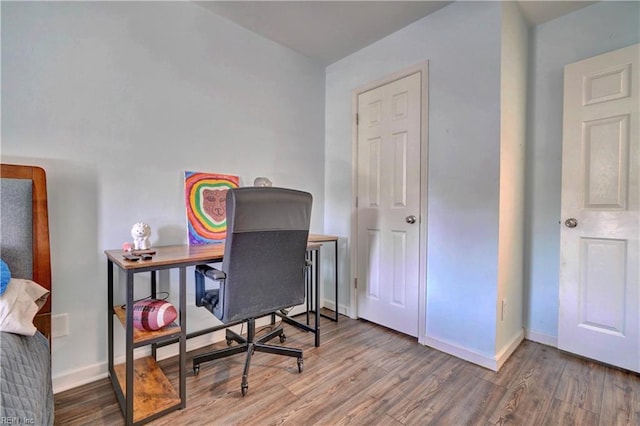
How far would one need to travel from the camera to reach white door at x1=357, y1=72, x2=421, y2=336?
223cm

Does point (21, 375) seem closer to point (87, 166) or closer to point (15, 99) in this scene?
point (87, 166)

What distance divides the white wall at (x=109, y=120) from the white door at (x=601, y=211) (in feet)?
7.88

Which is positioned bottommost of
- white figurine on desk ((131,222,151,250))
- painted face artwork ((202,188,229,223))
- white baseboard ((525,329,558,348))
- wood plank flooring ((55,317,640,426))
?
wood plank flooring ((55,317,640,426))

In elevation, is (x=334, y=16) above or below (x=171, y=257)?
above

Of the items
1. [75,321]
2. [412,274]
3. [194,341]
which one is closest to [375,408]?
[412,274]

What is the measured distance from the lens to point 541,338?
2182 millimetres

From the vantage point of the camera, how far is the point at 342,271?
9.19 feet

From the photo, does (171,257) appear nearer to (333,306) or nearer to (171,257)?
(171,257)

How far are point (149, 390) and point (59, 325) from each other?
63cm

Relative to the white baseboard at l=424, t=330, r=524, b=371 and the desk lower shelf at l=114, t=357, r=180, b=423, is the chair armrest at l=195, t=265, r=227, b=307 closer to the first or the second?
the desk lower shelf at l=114, t=357, r=180, b=423

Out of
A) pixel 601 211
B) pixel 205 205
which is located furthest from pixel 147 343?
pixel 601 211

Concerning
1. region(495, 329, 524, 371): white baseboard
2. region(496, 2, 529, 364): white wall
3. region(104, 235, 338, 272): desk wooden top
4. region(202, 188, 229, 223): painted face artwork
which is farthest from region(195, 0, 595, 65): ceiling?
region(495, 329, 524, 371): white baseboard

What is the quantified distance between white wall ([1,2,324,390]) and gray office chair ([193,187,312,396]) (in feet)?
2.08

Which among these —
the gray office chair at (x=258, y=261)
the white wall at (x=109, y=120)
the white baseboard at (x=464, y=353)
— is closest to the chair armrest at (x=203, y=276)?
the gray office chair at (x=258, y=261)
